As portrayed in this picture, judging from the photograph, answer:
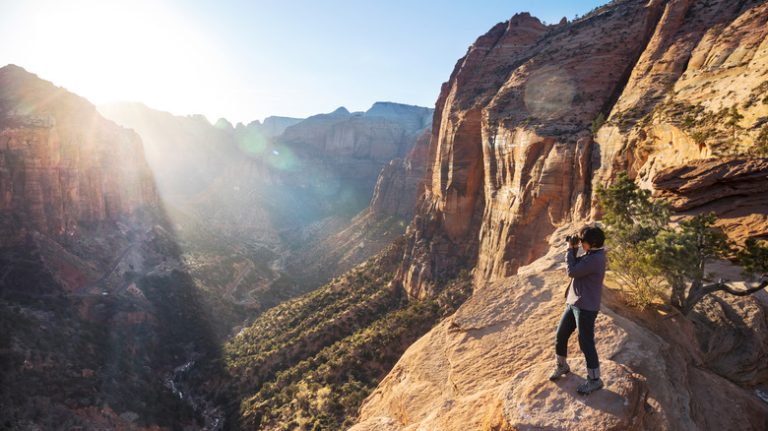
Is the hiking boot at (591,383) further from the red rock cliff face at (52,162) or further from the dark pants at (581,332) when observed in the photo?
the red rock cliff face at (52,162)

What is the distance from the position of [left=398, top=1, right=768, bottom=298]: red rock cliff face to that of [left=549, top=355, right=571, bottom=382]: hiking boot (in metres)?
13.6

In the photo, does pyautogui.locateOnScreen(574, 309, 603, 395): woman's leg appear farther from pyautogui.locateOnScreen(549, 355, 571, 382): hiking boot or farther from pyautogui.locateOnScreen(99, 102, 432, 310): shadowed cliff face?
pyautogui.locateOnScreen(99, 102, 432, 310): shadowed cliff face

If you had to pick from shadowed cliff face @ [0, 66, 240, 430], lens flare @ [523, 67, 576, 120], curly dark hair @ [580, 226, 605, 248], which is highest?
lens flare @ [523, 67, 576, 120]

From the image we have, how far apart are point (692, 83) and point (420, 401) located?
31065mm

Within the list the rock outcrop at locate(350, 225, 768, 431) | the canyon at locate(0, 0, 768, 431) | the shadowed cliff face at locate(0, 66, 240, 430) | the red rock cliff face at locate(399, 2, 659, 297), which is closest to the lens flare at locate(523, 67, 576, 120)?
the red rock cliff face at locate(399, 2, 659, 297)

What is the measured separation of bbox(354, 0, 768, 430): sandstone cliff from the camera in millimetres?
9195

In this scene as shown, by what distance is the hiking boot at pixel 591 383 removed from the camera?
288 inches

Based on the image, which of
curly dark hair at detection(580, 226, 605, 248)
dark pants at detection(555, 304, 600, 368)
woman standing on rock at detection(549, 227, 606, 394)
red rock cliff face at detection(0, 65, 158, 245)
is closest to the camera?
dark pants at detection(555, 304, 600, 368)

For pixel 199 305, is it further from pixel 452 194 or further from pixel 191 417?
pixel 452 194

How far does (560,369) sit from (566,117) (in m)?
34.8

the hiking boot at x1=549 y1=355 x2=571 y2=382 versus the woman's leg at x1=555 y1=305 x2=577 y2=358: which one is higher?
the woman's leg at x1=555 y1=305 x2=577 y2=358

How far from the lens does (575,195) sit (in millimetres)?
31672

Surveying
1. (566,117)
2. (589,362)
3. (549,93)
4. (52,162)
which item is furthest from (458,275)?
(52,162)

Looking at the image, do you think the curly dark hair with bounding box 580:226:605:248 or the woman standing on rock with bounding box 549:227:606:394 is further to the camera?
the curly dark hair with bounding box 580:226:605:248
